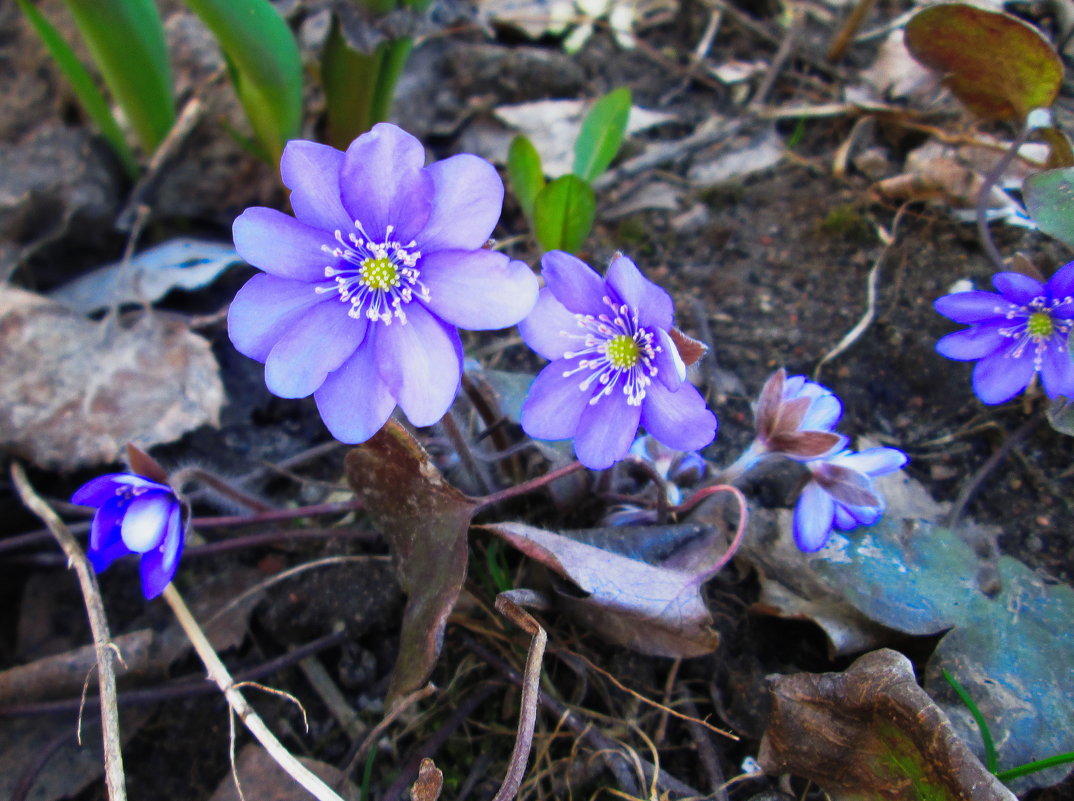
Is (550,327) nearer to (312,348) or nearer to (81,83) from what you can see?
(312,348)

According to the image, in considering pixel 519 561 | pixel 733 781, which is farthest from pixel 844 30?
pixel 733 781

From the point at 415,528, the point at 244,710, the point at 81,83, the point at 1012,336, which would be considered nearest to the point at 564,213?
the point at 415,528

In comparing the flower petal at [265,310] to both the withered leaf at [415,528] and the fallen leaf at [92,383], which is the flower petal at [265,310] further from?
the fallen leaf at [92,383]

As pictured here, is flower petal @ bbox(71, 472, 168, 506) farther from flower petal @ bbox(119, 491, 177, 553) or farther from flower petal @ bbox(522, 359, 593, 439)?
flower petal @ bbox(522, 359, 593, 439)

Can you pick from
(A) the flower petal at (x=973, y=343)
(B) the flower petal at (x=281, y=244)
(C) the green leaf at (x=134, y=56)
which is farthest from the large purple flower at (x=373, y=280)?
(C) the green leaf at (x=134, y=56)

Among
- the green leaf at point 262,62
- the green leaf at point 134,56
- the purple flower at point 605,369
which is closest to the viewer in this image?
the purple flower at point 605,369

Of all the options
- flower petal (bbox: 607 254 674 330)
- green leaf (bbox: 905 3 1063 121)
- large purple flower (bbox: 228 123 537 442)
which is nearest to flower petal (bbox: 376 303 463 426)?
large purple flower (bbox: 228 123 537 442)

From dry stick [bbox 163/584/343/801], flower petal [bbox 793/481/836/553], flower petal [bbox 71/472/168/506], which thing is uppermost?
flower petal [bbox 71/472/168/506]
